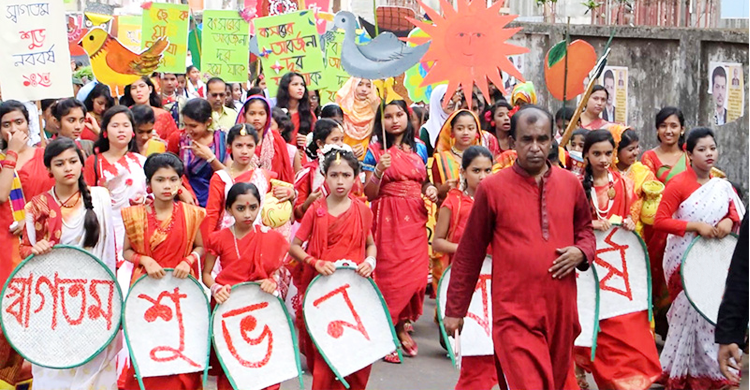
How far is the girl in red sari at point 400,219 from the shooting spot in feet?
27.7

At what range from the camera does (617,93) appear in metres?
Result: 14.5

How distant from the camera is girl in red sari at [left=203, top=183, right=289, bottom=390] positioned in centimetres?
659

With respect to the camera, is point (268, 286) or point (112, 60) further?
point (112, 60)

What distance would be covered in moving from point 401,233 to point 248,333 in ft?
7.86

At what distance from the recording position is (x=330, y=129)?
8516mm

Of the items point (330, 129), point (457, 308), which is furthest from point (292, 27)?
point (457, 308)

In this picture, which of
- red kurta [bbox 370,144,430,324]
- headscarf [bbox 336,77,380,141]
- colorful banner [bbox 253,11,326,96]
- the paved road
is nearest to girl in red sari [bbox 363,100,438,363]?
red kurta [bbox 370,144,430,324]

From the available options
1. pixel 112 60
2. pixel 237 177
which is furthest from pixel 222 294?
pixel 112 60

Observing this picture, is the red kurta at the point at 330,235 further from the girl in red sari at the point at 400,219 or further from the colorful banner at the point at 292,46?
the colorful banner at the point at 292,46

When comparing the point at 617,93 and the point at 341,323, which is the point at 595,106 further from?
the point at 341,323

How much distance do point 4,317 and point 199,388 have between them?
3.51 ft

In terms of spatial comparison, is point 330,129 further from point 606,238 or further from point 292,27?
point 292,27

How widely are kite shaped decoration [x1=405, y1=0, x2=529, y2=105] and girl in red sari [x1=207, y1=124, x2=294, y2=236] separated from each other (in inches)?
51.4

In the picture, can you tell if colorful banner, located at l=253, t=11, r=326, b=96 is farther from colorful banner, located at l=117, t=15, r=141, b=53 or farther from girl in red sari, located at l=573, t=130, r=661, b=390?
colorful banner, located at l=117, t=15, r=141, b=53
